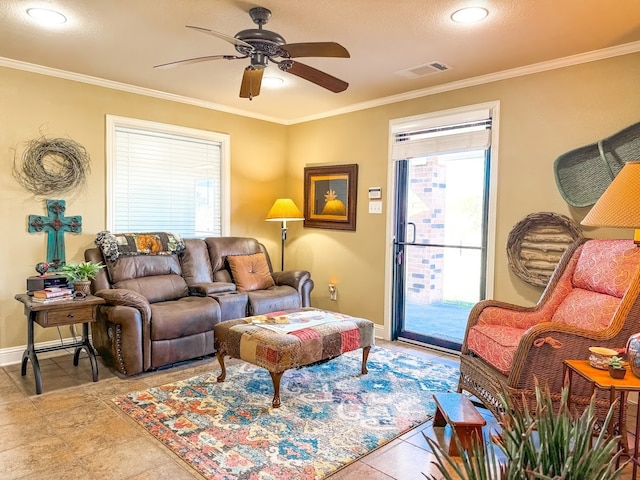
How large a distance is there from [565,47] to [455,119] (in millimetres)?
1071

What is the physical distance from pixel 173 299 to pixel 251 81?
85.1 inches

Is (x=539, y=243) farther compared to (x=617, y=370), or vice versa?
(x=539, y=243)

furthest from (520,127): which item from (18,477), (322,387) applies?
(18,477)

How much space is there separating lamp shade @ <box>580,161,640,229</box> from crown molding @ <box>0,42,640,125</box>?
5.14 ft

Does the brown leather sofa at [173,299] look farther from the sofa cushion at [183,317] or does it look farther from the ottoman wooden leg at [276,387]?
the ottoman wooden leg at [276,387]

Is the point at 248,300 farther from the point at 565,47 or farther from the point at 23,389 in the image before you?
the point at 565,47

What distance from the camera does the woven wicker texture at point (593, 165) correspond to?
3.07 m

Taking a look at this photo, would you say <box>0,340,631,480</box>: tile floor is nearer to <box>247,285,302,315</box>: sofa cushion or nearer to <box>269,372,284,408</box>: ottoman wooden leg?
<box>269,372,284,408</box>: ottoman wooden leg

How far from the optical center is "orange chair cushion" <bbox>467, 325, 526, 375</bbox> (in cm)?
253

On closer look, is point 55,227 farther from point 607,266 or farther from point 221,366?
point 607,266

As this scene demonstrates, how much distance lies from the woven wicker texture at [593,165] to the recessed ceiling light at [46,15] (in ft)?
11.9

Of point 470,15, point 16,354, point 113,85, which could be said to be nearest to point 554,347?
point 470,15

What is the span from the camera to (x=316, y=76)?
3.00 meters

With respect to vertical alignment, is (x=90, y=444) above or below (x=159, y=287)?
below
